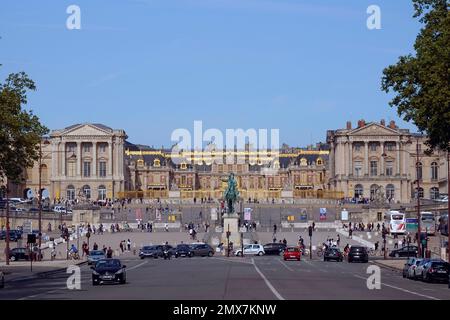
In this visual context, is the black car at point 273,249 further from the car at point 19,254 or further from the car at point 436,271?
the car at point 436,271

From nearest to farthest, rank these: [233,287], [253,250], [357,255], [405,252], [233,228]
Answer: [233,287], [357,255], [405,252], [253,250], [233,228]

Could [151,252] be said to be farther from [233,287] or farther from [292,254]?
[233,287]

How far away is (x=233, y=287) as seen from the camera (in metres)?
49.4

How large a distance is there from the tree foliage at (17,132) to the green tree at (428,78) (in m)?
19.2

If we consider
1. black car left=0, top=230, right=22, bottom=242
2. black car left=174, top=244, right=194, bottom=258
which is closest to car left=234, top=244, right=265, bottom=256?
black car left=174, top=244, right=194, bottom=258

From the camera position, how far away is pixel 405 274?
219ft

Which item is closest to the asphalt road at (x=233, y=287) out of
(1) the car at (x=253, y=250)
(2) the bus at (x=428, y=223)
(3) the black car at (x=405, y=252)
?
(3) the black car at (x=405, y=252)

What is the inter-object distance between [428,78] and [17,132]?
22.3 metres

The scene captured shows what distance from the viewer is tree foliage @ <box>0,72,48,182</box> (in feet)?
219

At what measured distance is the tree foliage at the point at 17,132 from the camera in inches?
2628

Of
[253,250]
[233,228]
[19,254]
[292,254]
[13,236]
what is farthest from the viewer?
[233,228]

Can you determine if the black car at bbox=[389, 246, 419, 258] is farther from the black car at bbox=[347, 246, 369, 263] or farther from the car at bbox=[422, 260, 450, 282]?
the car at bbox=[422, 260, 450, 282]

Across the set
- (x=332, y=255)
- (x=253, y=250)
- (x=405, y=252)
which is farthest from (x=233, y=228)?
(x=332, y=255)
